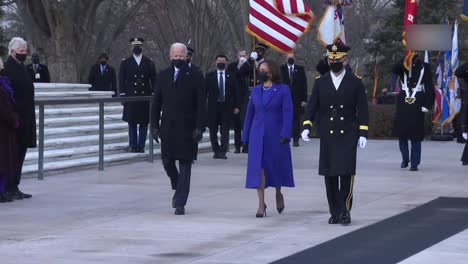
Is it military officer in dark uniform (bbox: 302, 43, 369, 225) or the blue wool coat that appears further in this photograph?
the blue wool coat

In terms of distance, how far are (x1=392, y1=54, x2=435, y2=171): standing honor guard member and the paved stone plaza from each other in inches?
19.4

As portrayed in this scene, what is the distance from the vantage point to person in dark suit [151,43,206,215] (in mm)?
13094

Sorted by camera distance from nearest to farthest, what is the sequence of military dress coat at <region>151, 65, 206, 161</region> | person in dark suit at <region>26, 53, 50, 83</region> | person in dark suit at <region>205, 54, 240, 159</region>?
military dress coat at <region>151, 65, 206, 161</region>, person in dark suit at <region>205, 54, 240, 159</region>, person in dark suit at <region>26, 53, 50, 83</region>

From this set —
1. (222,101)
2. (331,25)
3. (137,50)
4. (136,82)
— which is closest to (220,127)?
(222,101)

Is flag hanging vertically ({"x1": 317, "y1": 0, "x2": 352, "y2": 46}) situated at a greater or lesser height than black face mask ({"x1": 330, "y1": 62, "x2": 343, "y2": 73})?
greater

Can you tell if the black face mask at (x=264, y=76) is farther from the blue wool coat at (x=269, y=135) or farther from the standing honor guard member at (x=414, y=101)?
the standing honor guard member at (x=414, y=101)

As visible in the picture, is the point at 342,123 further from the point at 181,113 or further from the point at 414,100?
the point at 414,100

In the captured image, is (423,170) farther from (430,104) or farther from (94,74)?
(94,74)

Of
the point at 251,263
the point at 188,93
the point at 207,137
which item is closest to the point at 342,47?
the point at 188,93

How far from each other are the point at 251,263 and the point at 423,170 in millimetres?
9372

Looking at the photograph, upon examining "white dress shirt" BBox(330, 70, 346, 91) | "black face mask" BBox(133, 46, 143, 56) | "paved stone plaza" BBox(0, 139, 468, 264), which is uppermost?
"black face mask" BBox(133, 46, 143, 56)

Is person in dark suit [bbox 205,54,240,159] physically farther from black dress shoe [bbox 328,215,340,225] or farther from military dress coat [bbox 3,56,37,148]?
black dress shoe [bbox 328,215,340,225]

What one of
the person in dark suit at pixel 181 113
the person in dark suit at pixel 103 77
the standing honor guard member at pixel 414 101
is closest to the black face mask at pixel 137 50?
the person in dark suit at pixel 103 77

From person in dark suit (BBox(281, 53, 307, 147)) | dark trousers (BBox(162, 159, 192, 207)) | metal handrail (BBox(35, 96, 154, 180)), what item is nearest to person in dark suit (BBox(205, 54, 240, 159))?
metal handrail (BBox(35, 96, 154, 180))
